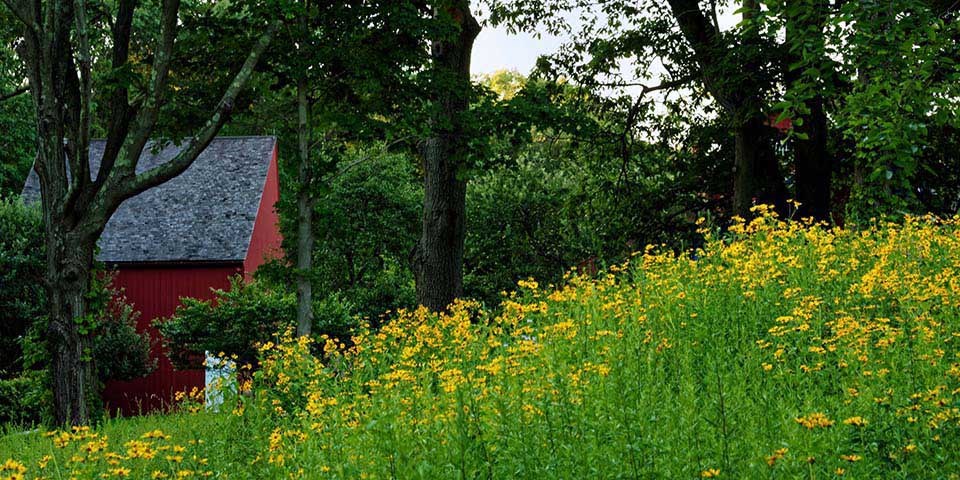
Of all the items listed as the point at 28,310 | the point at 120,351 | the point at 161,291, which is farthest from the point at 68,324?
the point at 161,291

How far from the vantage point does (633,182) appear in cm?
1923

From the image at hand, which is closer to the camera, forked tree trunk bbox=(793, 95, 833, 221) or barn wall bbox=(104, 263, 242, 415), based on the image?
forked tree trunk bbox=(793, 95, 833, 221)

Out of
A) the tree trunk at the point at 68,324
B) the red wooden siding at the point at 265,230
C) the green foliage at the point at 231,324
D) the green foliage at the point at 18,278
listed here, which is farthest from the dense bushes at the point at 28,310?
the tree trunk at the point at 68,324

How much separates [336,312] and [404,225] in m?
7.42

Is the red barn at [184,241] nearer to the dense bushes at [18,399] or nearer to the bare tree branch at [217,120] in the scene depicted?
the dense bushes at [18,399]

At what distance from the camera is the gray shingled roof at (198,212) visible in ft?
87.3

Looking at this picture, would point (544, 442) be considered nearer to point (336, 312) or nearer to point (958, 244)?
point (958, 244)

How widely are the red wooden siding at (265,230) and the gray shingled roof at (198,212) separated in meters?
0.35

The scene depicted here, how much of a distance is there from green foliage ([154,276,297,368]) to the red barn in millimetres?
4039

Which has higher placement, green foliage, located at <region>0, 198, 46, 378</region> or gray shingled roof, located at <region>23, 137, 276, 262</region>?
gray shingled roof, located at <region>23, 137, 276, 262</region>

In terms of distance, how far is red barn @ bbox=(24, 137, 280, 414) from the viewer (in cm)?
2578

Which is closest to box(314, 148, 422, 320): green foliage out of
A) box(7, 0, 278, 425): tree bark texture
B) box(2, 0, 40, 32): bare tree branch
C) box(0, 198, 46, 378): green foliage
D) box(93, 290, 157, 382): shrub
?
box(93, 290, 157, 382): shrub

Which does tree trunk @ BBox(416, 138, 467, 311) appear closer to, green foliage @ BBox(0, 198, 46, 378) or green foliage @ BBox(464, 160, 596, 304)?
green foliage @ BBox(0, 198, 46, 378)

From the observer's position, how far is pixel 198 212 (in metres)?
28.3
